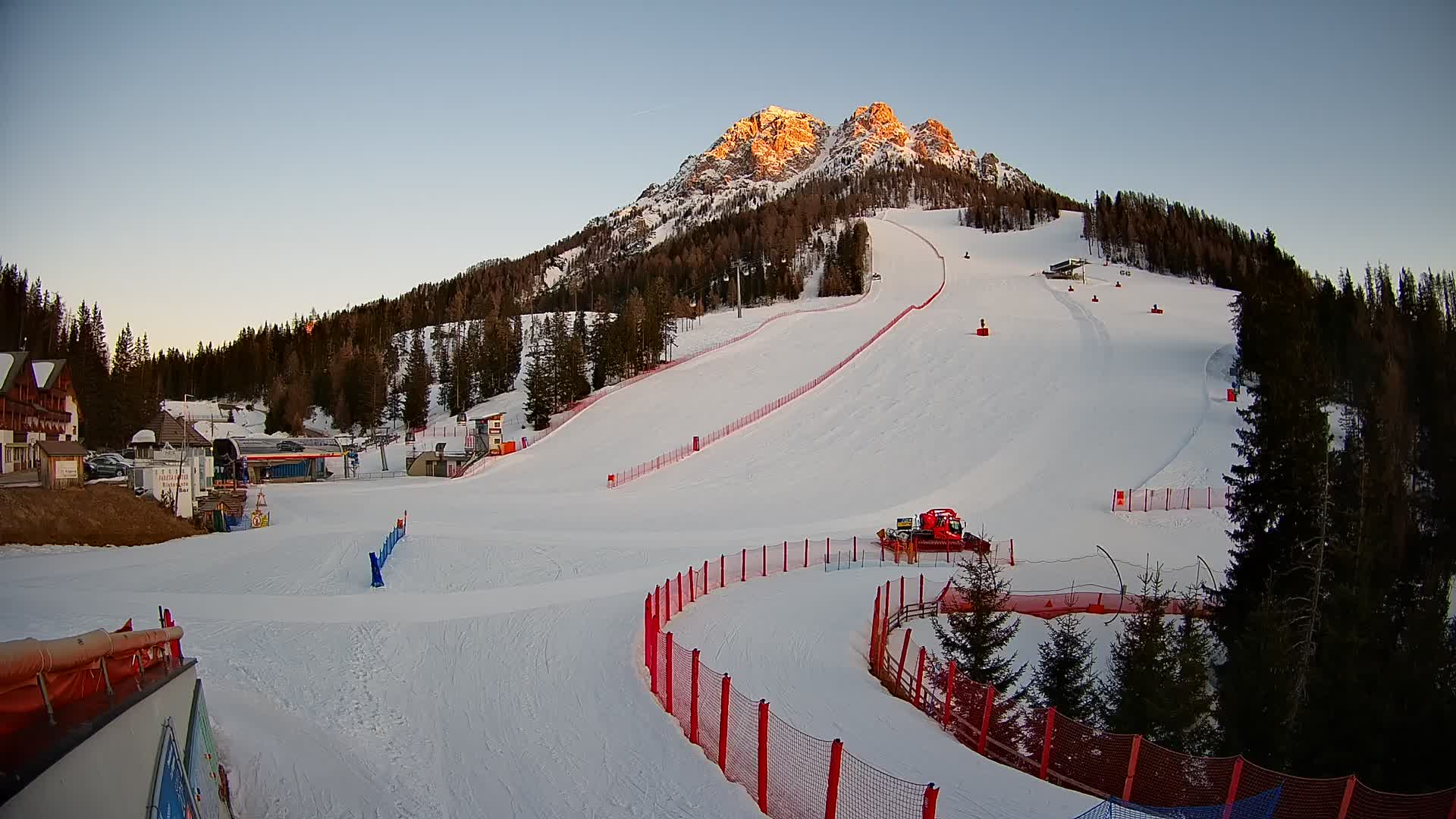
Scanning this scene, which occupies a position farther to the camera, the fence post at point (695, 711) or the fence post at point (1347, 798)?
the fence post at point (695, 711)

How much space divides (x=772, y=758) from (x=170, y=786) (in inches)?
244

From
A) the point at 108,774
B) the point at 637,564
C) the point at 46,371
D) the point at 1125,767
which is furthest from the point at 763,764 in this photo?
the point at 46,371

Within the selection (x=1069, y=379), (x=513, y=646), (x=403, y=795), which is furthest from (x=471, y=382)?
(x=403, y=795)

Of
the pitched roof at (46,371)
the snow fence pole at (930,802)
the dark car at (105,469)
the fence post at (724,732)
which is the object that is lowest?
the dark car at (105,469)

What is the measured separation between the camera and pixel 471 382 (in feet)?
281

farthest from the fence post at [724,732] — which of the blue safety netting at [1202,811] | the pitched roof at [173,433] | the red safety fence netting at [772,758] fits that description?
the pitched roof at [173,433]

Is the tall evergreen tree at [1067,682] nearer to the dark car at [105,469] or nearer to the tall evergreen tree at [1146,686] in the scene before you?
the tall evergreen tree at [1146,686]

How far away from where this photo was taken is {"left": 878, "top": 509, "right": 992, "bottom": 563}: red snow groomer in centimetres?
2492

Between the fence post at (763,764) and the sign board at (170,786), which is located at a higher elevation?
the sign board at (170,786)

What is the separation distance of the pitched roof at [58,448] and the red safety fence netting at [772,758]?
26.0 meters

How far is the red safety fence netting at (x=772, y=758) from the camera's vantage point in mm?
7898

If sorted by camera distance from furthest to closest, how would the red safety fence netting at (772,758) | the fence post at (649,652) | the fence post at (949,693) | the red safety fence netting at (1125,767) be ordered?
the fence post at (649,652)
the fence post at (949,693)
the red safety fence netting at (772,758)
the red safety fence netting at (1125,767)

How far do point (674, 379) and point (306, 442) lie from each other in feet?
81.3

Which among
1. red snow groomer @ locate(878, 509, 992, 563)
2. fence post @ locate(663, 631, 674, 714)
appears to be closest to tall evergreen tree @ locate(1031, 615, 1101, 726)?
fence post @ locate(663, 631, 674, 714)
